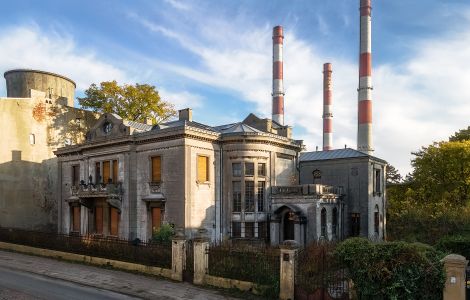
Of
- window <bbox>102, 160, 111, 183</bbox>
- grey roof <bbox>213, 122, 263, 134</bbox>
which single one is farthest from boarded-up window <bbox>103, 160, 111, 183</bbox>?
grey roof <bbox>213, 122, 263, 134</bbox>

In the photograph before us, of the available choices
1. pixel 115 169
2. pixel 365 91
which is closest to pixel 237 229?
pixel 115 169

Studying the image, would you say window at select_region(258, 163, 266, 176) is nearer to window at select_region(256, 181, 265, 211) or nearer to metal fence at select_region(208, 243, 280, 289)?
window at select_region(256, 181, 265, 211)

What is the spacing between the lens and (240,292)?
14406 millimetres

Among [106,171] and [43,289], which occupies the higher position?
[106,171]

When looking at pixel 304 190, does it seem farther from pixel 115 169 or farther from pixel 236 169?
pixel 115 169

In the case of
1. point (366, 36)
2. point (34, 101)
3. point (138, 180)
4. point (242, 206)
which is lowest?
point (242, 206)

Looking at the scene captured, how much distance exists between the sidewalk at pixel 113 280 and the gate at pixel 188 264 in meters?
0.41

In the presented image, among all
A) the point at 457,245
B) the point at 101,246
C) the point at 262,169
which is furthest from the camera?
the point at 262,169

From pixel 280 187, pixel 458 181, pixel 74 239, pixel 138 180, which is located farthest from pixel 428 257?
pixel 458 181

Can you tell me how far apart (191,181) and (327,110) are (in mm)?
32991

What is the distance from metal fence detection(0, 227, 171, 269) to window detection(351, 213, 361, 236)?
17.0 metres

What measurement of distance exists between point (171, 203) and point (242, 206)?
4903mm

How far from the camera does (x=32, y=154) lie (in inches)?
1396

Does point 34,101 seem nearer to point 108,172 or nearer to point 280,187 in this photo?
point 108,172
